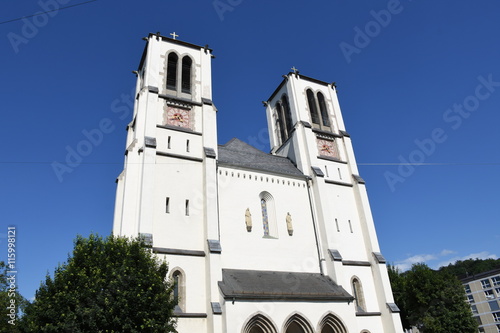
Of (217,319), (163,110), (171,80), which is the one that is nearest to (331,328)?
(217,319)

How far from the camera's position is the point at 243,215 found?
873 inches

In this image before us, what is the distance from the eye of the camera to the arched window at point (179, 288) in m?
17.4

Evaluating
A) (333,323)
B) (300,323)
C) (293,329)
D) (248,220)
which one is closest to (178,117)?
(248,220)

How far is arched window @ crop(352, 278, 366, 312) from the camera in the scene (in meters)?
22.2

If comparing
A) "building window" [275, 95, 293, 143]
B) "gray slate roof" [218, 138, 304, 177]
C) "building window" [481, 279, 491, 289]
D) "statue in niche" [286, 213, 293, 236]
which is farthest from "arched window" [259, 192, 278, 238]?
"building window" [481, 279, 491, 289]

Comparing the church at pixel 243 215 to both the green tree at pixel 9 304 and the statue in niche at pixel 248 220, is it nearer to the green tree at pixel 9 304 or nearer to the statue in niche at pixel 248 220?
the statue in niche at pixel 248 220

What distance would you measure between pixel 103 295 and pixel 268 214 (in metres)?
12.1

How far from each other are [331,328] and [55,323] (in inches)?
539

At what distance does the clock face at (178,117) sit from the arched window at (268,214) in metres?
6.90

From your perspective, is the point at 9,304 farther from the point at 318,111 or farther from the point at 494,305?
the point at 494,305

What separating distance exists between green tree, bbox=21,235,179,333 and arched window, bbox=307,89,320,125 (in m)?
19.1

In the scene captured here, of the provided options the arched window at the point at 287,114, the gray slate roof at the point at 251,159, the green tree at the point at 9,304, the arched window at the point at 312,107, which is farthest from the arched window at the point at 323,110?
the green tree at the point at 9,304

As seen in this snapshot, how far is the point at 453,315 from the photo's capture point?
31.0 m

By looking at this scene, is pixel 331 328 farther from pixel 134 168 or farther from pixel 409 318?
pixel 409 318
